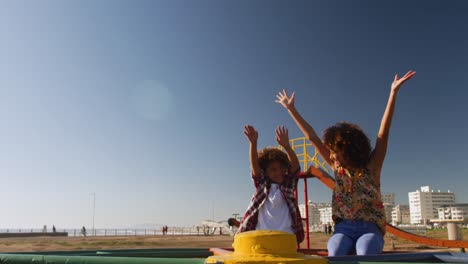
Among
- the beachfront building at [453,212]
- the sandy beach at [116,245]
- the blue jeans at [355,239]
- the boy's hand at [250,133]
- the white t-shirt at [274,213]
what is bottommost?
the beachfront building at [453,212]

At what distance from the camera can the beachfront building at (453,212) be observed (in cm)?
16275

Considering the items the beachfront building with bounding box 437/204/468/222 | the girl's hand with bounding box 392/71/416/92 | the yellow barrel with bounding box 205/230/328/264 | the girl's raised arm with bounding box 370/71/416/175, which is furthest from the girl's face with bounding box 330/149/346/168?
the beachfront building with bounding box 437/204/468/222

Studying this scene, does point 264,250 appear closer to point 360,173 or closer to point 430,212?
point 360,173

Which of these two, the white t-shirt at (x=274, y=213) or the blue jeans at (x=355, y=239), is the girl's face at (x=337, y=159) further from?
the white t-shirt at (x=274, y=213)

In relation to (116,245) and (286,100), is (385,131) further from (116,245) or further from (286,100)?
(116,245)

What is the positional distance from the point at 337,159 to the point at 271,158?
0.75 metres

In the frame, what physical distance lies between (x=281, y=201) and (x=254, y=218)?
30 centimetres

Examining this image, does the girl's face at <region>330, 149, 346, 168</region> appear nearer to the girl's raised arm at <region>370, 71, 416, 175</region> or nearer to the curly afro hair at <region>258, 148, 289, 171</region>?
the girl's raised arm at <region>370, 71, 416, 175</region>

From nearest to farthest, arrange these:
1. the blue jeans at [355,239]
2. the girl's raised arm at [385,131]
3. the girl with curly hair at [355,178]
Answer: the blue jeans at [355,239], the girl with curly hair at [355,178], the girl's raised arm at [385,131]

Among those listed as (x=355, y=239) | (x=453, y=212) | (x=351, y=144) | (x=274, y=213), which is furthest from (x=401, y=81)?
(x=453, y=212)

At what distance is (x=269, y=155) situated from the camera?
12.6 feet

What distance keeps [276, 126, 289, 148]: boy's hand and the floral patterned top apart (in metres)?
0.64

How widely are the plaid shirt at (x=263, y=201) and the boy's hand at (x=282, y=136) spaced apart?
0.37 metres

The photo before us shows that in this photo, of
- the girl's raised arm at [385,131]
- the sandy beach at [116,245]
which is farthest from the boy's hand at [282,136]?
the sandy beach at [116,245]
